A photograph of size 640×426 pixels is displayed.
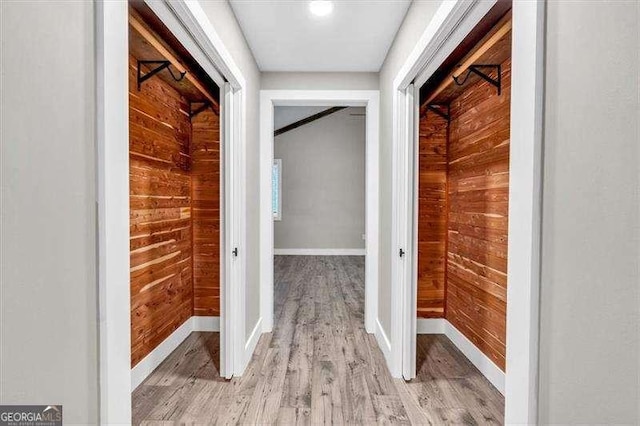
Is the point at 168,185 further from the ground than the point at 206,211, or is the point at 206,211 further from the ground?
the point at 168,185

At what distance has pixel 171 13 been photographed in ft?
4.91

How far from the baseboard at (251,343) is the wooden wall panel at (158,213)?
2.07 feet

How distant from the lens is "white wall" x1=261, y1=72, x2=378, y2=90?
3.30 m

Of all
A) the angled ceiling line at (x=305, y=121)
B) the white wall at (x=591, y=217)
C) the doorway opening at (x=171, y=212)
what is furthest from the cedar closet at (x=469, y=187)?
the angled ceiling line at (x=305, y=121)

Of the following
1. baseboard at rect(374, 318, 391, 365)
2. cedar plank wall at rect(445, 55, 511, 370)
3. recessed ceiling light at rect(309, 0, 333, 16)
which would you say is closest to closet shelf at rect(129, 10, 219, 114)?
recessed ceiling light at rect(309, 0, 333, 16)

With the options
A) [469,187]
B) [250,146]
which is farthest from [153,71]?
[469,187]

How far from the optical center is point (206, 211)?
3.30m

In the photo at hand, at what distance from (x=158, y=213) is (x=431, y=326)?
246cm

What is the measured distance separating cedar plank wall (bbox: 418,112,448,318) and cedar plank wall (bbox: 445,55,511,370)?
76mm

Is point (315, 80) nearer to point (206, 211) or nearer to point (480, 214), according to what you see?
point (206, 211)

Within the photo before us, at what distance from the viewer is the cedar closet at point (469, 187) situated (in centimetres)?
229

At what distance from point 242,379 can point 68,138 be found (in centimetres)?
205

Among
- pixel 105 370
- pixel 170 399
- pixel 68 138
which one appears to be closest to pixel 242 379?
pixel 170 399

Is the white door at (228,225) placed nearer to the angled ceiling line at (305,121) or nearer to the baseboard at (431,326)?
the baseboard at (431,326)
